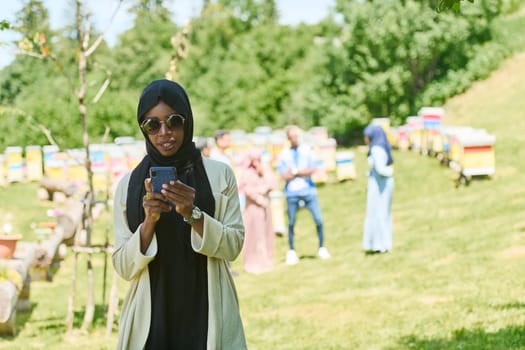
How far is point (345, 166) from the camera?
A: 2619 cm

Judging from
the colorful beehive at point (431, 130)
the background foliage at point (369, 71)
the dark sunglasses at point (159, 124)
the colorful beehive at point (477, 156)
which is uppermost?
the background foliage at point (369, 71)

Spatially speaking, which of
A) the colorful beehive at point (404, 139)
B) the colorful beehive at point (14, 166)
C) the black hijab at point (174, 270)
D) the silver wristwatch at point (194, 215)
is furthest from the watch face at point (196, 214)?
the colorful beehive at point (404, 139)

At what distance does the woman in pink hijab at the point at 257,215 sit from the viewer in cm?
1361

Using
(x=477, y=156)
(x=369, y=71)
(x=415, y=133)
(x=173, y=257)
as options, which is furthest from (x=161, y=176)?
(x=369, y=71)

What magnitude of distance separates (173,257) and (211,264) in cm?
18

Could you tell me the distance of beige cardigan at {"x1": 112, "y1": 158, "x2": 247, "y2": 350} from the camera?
12.4 ft

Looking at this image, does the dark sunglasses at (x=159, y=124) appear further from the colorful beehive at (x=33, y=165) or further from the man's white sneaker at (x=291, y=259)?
the colorful beehive at (x=33, y=165)

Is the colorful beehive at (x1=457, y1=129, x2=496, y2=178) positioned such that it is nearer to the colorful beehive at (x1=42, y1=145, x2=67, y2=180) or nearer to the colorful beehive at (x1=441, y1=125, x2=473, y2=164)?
the colorful beehive at (x1=441, y1=125, x2=473, y2=164)

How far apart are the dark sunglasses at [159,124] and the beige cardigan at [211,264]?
0.91 ft

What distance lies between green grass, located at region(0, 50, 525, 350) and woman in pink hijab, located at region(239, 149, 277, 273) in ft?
1.24

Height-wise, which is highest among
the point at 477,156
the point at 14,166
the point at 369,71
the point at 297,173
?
the point at 369,71

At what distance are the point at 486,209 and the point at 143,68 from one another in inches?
1800

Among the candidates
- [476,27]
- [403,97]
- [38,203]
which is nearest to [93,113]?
[38,203]

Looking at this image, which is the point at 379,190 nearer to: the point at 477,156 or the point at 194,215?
the point at 477,156
